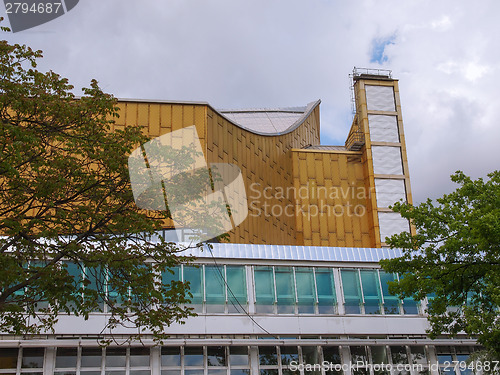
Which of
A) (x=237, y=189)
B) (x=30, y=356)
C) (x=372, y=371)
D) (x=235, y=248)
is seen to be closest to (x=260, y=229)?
(x=237, y=189)

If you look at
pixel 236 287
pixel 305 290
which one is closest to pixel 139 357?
pixel 236 287

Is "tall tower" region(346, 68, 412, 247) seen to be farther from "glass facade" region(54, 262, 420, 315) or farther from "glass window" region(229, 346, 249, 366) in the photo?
"glass window" region(229, 346, 249, 366)

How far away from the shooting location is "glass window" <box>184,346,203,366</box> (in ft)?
72.2

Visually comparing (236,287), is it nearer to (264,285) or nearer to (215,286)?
(215,286)

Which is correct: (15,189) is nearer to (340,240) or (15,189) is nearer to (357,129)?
(340,240)

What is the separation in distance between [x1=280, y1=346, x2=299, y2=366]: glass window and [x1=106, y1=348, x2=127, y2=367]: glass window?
237 inches

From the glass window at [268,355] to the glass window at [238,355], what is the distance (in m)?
0.59

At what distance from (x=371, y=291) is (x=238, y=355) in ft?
20.5

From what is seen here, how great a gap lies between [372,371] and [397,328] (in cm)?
201

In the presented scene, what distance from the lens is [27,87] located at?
1281 cm

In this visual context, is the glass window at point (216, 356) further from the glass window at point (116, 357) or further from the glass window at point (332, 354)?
the glass window at point (332, 354)

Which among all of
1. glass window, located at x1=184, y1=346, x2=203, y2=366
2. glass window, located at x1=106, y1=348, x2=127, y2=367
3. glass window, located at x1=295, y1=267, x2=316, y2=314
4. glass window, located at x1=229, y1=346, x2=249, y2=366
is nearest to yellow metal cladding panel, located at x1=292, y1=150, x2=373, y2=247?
glass window, located at x1=295, y1=267, x2=316, y2=314

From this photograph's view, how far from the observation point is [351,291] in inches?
959

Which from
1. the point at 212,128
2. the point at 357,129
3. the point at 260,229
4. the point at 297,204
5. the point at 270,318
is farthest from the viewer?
the point at 357,129
